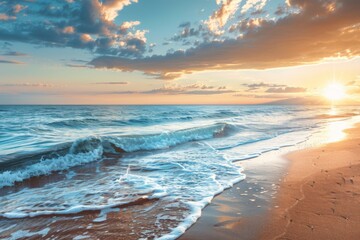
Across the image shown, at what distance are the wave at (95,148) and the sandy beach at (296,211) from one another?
5527 mm

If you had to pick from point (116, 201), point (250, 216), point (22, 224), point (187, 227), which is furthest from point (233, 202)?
point (22, 224)

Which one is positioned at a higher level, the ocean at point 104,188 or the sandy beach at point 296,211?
the sandy beach at point 296,211

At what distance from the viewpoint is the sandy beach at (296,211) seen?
11.5ft

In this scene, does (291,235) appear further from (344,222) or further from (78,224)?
(78,224)

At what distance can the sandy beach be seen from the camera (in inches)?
138

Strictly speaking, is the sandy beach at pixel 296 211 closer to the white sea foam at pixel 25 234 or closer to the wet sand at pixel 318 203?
the wet sand at pixel 318 203

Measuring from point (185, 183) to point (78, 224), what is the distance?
2670 mm

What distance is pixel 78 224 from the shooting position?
13.6 feet

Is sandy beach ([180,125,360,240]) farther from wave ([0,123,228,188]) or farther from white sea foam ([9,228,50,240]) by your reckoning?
wave ([0,123,228,188])

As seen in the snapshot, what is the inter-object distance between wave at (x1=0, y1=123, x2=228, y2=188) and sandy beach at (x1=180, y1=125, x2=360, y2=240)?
5.53m

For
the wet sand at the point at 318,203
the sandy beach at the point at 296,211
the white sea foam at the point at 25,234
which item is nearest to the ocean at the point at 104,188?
the white sea foam at the point at 25,234

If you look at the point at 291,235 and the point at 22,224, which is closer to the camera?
the point at 291,235

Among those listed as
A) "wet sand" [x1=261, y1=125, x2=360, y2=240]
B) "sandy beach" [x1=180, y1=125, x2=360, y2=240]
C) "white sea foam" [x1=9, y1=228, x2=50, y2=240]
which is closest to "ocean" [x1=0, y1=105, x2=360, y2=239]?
"white sea foam" [x1=9, y1=228, x2=50, y2=240]

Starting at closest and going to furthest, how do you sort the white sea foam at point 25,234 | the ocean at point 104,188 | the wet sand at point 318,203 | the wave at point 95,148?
the wet sand at point 318,203, the white sea foam at point 25,234, the ocean at point 104,188, the wave at point 95,148
